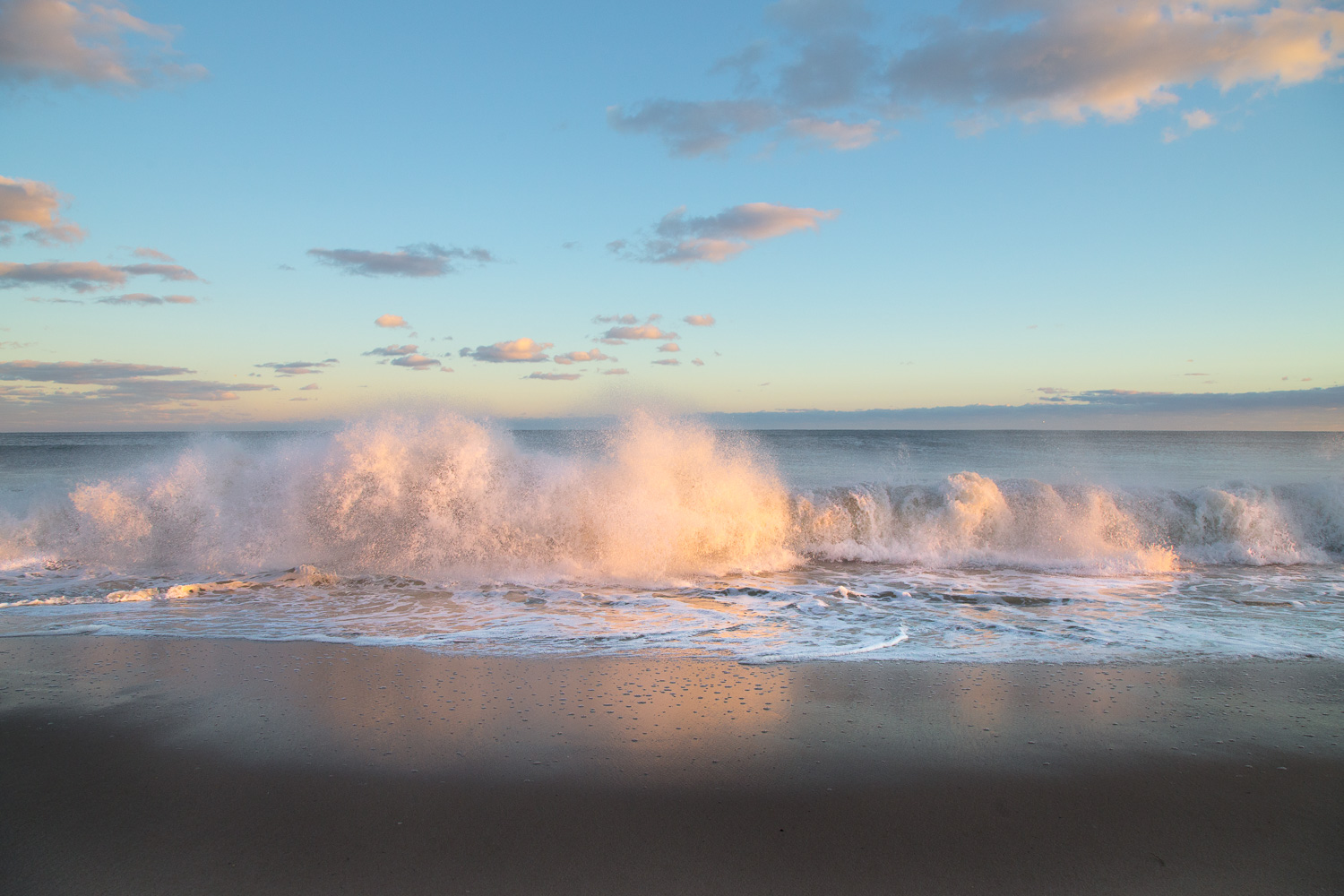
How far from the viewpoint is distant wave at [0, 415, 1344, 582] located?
9469 millimetres

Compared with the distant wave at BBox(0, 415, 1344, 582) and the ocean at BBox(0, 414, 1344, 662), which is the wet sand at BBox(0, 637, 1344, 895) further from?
the distant wave at BBox(0, 415, 1344, 582)

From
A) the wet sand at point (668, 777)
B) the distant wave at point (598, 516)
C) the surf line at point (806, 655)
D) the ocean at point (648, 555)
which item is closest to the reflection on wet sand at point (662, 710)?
the wet sand at point (668, 777)

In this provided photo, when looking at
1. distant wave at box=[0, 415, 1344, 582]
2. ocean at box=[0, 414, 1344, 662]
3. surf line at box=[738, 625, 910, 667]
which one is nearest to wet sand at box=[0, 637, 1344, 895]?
surf line at box=[738, 625, 910, 667]

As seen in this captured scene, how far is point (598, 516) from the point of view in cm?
998

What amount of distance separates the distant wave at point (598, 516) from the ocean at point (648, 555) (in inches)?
1.4

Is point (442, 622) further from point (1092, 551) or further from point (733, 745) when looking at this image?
point (1092, 551)

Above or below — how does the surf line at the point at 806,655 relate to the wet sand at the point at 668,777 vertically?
below

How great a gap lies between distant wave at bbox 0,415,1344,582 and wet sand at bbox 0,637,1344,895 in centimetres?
419

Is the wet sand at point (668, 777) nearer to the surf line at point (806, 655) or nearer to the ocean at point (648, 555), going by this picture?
the surf line at point (806, 655)

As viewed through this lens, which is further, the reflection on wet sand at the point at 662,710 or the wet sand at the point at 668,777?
the reflection on wet sand at the point at 662,710

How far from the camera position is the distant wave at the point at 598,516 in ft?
31.1

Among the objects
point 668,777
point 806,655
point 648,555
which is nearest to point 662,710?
point 668,777

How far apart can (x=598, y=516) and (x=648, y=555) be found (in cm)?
109

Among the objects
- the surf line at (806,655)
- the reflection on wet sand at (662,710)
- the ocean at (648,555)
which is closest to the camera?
the reflection on wet sand at (662,710)
